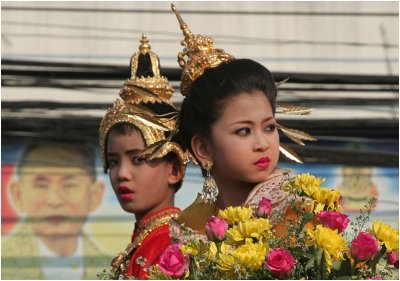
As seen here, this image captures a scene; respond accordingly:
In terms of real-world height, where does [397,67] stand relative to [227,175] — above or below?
above

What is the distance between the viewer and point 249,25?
9305mm

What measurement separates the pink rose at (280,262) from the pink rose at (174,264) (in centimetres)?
20

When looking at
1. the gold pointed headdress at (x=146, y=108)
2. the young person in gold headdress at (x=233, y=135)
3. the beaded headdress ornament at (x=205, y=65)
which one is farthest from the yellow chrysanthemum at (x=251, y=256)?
the gold pointed headdress at (x=146, y=108)

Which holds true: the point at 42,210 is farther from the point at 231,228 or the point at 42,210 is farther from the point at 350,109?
the point at 231,228

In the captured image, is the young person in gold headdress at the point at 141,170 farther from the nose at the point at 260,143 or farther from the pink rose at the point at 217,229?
the pink rose at the point at 217,229

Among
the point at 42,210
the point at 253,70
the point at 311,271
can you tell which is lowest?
the point at 311,271

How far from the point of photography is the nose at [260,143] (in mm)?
3959

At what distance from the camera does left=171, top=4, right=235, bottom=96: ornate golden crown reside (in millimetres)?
4289

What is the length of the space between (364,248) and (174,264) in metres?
0.43

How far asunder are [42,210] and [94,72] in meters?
0.91

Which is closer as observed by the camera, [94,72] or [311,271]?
[311,271]

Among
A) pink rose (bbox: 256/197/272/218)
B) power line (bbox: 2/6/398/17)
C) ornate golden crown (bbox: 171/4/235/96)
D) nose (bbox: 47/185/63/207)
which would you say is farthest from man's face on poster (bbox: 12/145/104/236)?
pink rose (bbox: 256/197/272/218)

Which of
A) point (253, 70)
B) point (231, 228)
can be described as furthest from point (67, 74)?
point (231, 228)

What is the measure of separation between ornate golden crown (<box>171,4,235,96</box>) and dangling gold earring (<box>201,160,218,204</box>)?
0.92 feet
